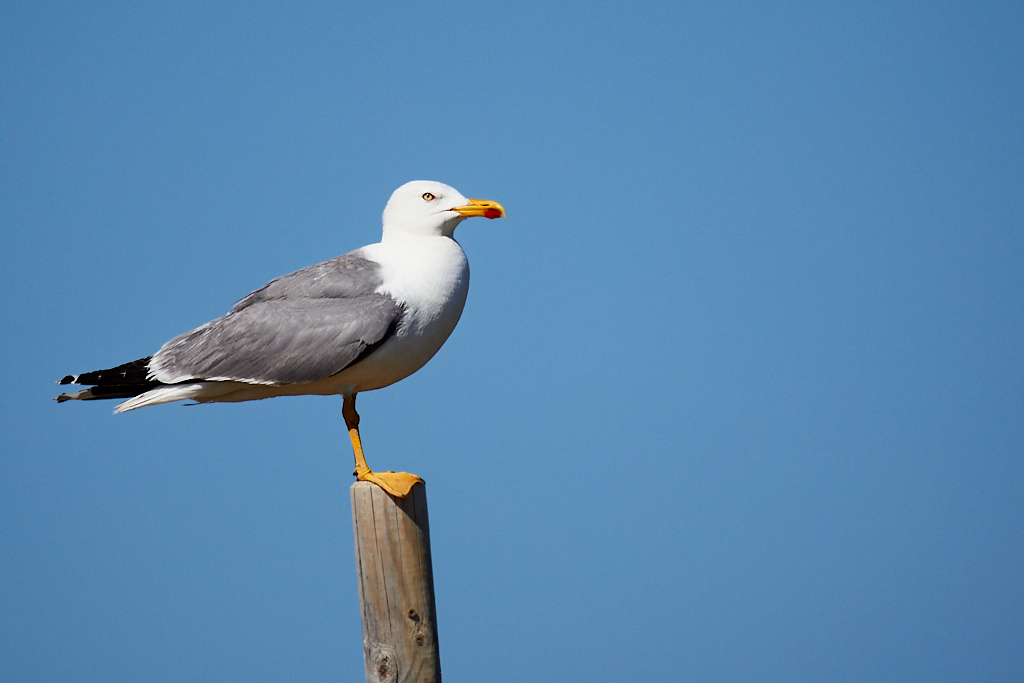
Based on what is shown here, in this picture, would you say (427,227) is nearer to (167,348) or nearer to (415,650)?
(167,348)

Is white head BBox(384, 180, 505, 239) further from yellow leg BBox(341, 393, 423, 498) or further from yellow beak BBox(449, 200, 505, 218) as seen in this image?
yellow leg BBox(341, 393, 423, 498)

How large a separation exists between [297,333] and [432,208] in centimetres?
126

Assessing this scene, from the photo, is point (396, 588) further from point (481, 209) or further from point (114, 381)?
point (481, 209)

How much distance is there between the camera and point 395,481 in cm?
508

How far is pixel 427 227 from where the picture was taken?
5.62 m

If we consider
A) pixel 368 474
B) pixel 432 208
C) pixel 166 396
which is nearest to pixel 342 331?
pixel 368 474

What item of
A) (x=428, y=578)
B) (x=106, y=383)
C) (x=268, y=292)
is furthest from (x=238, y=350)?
(x=428, y=578)

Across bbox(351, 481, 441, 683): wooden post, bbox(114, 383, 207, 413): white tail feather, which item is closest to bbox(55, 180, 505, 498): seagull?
bbox(114, 383, 207, 413): white tail feather

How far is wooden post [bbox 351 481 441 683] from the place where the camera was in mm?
4930

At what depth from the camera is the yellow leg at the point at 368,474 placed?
16.5ft

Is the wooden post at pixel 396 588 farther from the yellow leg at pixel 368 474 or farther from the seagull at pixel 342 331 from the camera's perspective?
the seagull at pixel 342 331

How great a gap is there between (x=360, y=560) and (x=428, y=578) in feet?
1.45

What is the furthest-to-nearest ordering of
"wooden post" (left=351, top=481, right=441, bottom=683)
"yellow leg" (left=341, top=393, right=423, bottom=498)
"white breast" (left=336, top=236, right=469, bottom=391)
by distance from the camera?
1. "white breast" (left=336, top=236, right=469, bottom=391)
2. "yellow leg" (left=341, top=393, right=423, bottom=498)
3. "wooden post" (left=351, top=481, right=441, bottom=683)

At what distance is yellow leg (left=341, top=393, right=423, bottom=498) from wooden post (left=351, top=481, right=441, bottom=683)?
47 millimetres
